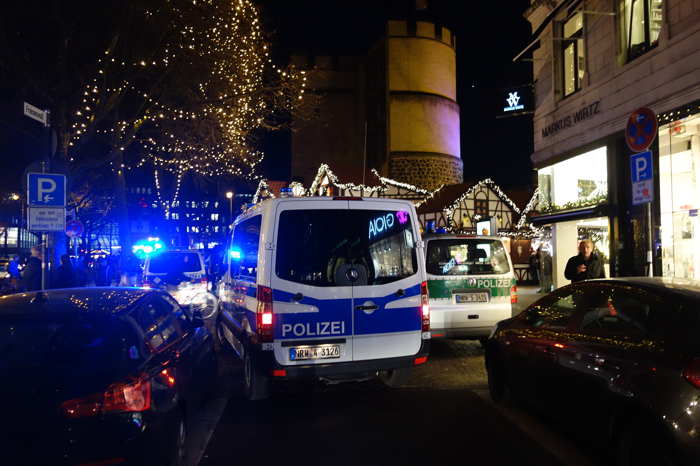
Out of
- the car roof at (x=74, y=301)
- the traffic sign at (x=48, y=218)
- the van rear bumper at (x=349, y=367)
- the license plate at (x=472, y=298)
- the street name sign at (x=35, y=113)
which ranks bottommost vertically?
the van rear bumper at (x=349, y=367)

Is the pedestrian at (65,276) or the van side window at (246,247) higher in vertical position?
the van side window at (246,247)

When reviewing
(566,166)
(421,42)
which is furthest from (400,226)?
(421,42)

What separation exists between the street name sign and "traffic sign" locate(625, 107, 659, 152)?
9561 millimetres

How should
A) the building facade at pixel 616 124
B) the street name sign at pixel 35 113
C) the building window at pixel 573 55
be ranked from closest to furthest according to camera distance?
the street name sign at pixel 35 113 < the building facade at pixel 616 124 < the building window at pixel 573 55

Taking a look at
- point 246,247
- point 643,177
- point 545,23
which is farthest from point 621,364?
point 545,23

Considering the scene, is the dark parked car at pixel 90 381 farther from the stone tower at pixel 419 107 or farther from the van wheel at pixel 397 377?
the stone tower at pixel 419 107

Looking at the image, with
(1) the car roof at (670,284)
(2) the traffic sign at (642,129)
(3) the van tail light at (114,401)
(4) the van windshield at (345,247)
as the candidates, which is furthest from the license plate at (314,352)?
(2) the traffic sign at (642,129)

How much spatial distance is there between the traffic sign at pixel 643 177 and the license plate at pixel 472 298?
8.62 ft

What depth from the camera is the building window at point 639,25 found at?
10.9m

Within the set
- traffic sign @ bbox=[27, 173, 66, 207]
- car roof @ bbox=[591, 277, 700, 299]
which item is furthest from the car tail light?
traffic sign @ bbox=[27, 173, 66, 207]

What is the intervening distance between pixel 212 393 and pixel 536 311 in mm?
3665

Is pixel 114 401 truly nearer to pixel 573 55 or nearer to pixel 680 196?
pixel 680 196

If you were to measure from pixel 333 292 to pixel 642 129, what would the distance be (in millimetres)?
5068

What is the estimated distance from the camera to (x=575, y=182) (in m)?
14.8
